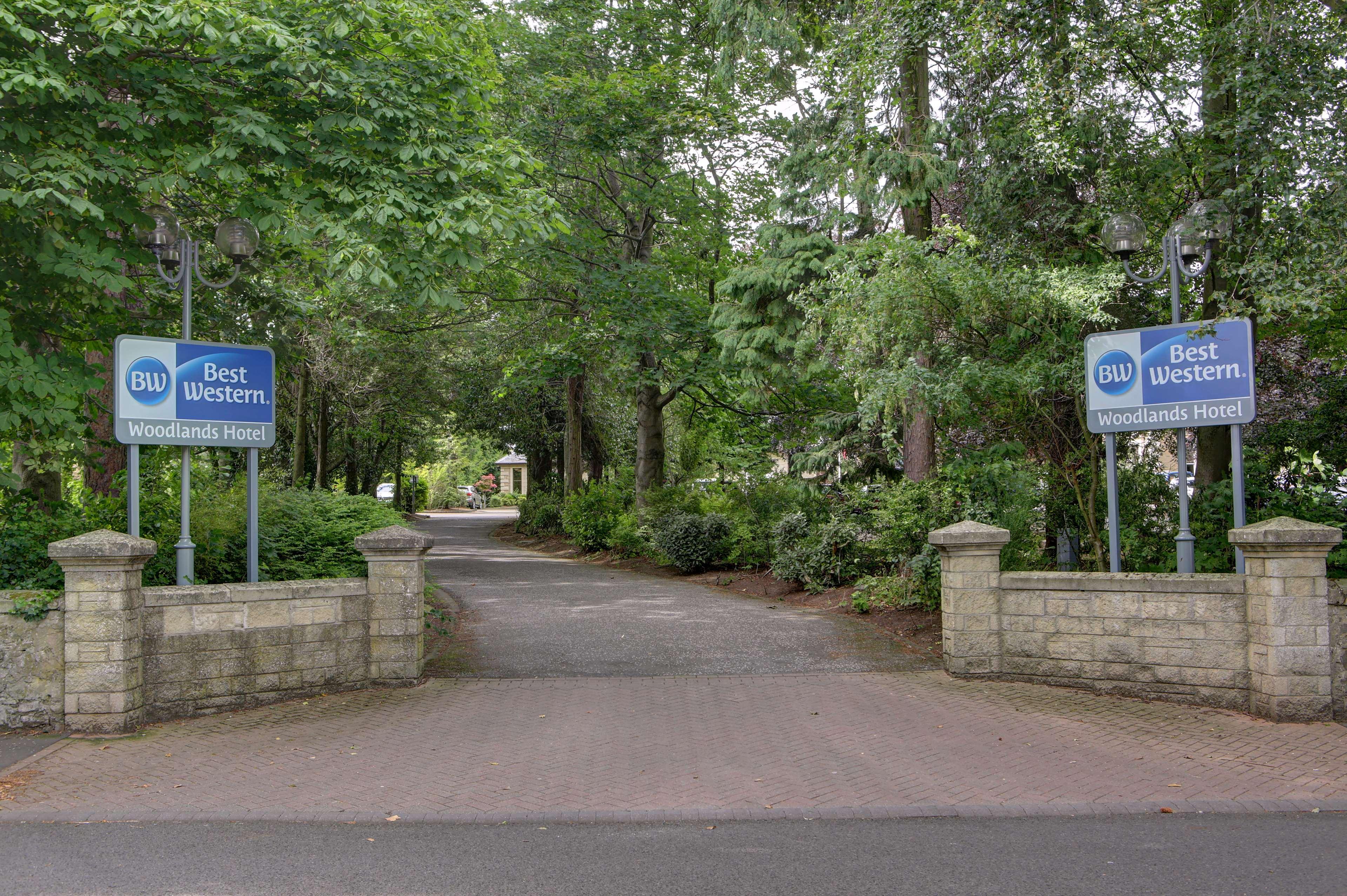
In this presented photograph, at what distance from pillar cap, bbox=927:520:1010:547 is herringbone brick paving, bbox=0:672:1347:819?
1.28m

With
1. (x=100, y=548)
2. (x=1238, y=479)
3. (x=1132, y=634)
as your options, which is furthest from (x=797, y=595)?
(x=100, y=548)

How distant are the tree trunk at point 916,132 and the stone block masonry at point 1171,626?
530 cm

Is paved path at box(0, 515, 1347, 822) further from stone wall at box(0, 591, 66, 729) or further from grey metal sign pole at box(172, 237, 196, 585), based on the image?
grey metal sign pole at box(172, 237, 196, 585)

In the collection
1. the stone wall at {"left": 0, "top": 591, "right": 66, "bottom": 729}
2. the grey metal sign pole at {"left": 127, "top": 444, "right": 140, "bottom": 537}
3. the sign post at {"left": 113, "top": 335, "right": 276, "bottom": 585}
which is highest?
the sign post at {"left": 113, "top": 335, "right": 276, "bottom": 585}

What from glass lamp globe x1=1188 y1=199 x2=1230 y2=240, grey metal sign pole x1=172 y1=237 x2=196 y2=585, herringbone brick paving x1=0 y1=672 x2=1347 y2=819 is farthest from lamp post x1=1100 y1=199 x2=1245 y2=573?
grey metal sign pole x1=172 y1=237 x2=196 y2=585

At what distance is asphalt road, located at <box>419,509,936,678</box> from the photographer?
9352mm

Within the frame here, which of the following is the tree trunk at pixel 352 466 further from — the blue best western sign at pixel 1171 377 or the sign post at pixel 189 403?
the blue best western sign at pixel 1171 377

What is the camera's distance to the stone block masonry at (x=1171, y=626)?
23.4ft

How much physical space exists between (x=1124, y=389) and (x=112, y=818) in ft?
28.3

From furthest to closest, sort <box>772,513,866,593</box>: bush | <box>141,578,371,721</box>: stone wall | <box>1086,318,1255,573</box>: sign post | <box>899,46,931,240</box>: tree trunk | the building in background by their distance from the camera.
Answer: the building in background, <box>772,513,866,593</box>: bush, <box>899,46,931,240</box>: tree trunk, <box>1086,318,1255,573</box>: sign post, <box>141,578,371,721</box>: stone wall

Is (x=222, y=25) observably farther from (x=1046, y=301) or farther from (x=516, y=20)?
(x=516, y=20)

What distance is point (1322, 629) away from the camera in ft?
23.4

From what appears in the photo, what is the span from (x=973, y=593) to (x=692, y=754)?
3326mm

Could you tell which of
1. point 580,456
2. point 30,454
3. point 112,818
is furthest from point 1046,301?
point 580,456
